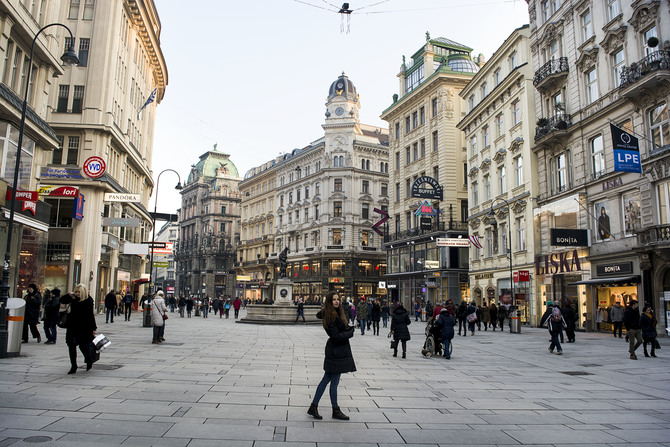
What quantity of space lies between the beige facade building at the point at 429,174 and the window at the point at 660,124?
1932 centimetres

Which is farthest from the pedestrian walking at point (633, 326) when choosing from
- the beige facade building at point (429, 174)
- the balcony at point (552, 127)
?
the beige facade building at point (429, 174)

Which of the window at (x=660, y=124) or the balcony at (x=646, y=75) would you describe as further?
the window at (x=660, y=124)

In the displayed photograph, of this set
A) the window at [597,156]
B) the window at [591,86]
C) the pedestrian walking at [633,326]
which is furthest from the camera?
the window at [591,86]

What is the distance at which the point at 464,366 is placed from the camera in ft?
46.4

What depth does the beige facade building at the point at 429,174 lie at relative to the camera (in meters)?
46.9

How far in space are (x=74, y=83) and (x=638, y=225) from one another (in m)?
36.3

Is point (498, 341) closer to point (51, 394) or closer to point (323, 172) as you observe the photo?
point (51, 394)

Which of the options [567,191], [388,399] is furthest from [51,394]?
[567,191]

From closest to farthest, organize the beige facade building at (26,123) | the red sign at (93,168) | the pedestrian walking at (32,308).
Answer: the pedestrian walking at (32,308) < the beige facade building at (26,123) < the red sign at (93,168)

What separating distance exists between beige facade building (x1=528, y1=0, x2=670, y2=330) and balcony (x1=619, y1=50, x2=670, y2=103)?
5cm

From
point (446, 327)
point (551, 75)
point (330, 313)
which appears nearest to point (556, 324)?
point (446, 327)

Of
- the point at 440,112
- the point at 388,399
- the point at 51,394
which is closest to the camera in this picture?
the point at 51,394

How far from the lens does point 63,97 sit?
118ft

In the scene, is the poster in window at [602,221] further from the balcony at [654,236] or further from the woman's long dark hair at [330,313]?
the woman's long dark hair at [330,313]
